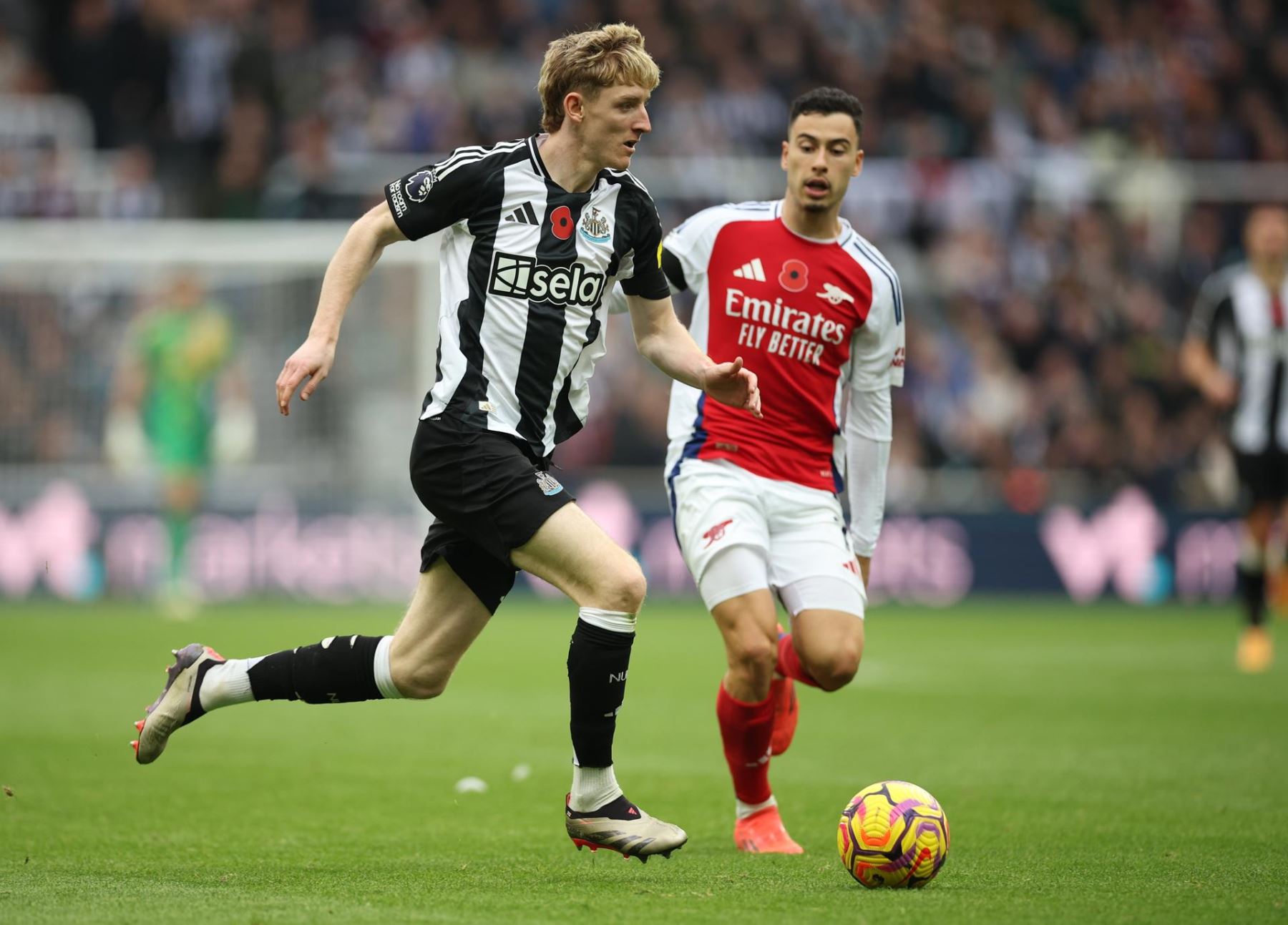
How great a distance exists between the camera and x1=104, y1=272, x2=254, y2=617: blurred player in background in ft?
51.1

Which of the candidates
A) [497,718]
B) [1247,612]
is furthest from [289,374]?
[1247,612]

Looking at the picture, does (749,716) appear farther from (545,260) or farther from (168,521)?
(168,521)

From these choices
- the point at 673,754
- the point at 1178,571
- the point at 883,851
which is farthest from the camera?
the point at 1178,571

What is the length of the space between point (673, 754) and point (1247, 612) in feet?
19.1

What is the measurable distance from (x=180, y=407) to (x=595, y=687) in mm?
11229

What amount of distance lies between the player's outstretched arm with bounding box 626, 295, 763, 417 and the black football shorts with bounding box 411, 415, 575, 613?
1.85 feet

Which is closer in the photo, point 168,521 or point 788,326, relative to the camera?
point 788,326

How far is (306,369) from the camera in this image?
5.06 metres

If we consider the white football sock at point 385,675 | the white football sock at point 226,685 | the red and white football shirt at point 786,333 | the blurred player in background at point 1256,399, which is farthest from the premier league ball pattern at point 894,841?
the blurred player in background at point 1256,399

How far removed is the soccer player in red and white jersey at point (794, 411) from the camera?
20.6 ft

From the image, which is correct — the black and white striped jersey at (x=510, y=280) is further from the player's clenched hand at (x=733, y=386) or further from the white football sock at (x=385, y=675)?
the white football sock at (x=385, y=675)

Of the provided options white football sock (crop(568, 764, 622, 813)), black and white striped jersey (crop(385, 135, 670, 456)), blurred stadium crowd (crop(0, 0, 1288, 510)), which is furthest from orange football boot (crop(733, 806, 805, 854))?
blurred stadium crowd (crop(0, 0, 1288, 510))

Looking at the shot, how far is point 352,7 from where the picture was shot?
20922 millimetres

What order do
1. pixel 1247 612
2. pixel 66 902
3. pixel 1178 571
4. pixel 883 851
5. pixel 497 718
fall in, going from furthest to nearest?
pixel 1178 571 < pixel 1247 612 < pixel 497 718 < pixel 883 851 < pixel 66 902
